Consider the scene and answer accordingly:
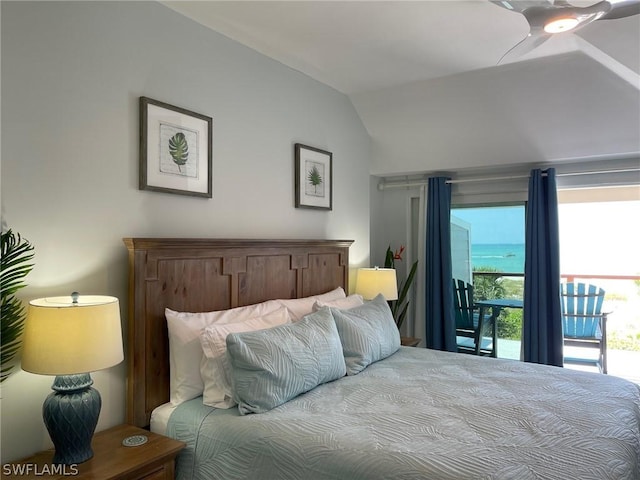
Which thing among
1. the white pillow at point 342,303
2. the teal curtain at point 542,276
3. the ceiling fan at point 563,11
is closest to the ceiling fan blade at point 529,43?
the ceiling fan at point 563,11

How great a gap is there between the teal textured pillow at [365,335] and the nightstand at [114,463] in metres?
1.07

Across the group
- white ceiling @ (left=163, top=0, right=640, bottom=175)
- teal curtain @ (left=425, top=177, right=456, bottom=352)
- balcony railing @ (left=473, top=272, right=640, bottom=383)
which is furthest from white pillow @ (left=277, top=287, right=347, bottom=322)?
balcony railing @ (left=473, top=272, right=640, bottom=383)

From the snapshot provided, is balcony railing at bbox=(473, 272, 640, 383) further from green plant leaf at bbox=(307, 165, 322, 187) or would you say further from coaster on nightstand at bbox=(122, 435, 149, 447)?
coaster on nightstand at bbox=(122, 435, 149, 447)

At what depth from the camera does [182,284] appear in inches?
92.7

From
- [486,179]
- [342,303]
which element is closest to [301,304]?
[342,303]

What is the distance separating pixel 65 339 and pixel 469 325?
3806mm

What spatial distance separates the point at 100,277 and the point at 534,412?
6.63 ft

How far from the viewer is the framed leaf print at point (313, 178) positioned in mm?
3361

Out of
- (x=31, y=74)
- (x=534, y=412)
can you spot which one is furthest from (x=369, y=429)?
(x=31, y=74)

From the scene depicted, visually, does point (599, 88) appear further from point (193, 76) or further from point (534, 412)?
point (193, 76)

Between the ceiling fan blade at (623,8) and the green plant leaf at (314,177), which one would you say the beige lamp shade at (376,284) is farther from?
the ceiling fan blade at (623,8)

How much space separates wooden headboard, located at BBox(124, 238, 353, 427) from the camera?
2115 millimetres

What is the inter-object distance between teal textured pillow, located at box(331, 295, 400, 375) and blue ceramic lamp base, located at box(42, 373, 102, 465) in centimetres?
133

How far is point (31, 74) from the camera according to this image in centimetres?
183
